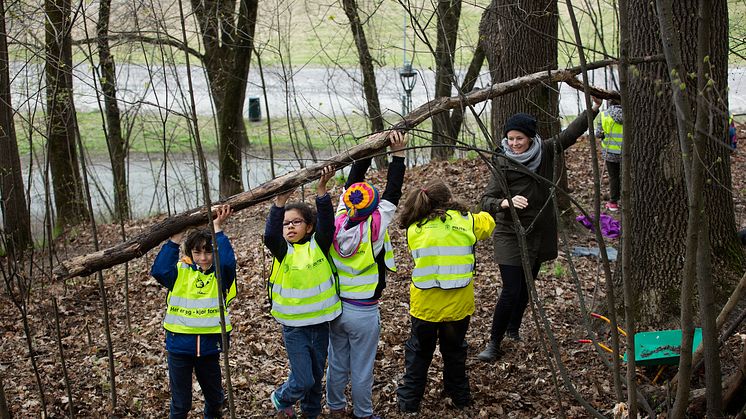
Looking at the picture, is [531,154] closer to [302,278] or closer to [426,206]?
[426,206]

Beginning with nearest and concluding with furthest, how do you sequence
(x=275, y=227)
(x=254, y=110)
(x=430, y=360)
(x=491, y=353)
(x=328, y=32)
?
(x=275, y=227) → (x=430, y=360) → (x=491, y=353) → (x=328, y=32) → (x=254, y=110)

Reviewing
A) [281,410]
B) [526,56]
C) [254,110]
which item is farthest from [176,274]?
[254,110]

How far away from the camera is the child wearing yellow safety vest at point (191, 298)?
180 inches

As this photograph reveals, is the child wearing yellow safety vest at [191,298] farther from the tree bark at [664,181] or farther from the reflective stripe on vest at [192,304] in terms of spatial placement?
the tree bark at [664,181]

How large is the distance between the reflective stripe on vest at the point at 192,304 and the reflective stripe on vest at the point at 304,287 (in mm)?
371

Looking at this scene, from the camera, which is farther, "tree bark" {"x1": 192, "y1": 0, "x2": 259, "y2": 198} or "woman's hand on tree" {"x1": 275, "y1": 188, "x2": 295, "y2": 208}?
"tree bark" {"x1": 192, "y1": 0, "x2": 259, "y2": 198}

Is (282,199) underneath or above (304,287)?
above

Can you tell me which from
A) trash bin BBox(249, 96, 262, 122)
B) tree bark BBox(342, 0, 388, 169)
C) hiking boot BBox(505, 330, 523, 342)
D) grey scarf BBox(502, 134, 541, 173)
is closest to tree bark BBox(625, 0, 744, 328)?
grey scarf BBox(502, 134, 541, 173)

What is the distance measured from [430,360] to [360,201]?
1180mm

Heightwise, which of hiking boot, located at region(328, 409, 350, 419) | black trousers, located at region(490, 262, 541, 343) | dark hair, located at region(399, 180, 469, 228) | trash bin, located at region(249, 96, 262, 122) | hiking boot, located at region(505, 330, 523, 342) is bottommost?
hiking boot, located at region(328, 409, 350, 419)

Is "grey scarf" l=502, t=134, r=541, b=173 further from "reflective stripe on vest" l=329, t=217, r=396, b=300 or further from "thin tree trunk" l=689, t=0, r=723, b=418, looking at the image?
"thin tree trunk" l=689, t=0, r=723, b=418

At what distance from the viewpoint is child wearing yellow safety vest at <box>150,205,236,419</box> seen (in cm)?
457

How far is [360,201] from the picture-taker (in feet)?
15.0

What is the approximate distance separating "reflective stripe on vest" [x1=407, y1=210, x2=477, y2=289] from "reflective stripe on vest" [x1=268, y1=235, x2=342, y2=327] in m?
0.57
